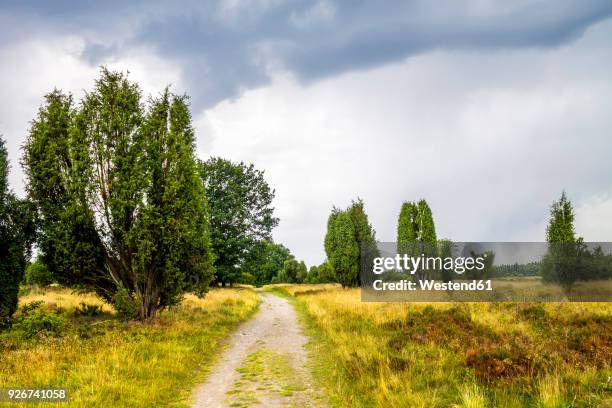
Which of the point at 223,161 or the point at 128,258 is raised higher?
the point at 223,161

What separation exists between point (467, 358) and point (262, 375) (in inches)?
193

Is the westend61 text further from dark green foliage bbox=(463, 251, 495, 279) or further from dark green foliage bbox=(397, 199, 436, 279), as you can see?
dark green foliage bbox=(397, 199, 436, 279)

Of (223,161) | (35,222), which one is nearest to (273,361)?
(35,222)

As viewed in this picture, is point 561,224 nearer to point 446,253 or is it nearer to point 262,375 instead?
point 446,253

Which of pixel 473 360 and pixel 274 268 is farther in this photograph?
pixel 274 268

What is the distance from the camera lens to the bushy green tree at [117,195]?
50.2 feet

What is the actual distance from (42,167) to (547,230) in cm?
2990

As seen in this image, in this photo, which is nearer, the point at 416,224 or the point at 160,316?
the point at 160,316

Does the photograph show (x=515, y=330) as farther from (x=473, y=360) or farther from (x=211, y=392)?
(x=211, y=392)

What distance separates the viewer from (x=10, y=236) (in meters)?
15.0

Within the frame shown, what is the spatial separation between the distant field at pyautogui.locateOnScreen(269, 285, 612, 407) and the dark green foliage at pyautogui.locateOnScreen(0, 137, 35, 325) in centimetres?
1148

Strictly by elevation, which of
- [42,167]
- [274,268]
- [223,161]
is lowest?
[274,268]

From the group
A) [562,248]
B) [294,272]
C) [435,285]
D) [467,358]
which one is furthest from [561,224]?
[294,272]

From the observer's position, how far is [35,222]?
615 inches
